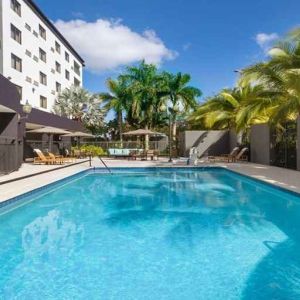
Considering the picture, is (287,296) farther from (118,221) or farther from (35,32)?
(35,32)

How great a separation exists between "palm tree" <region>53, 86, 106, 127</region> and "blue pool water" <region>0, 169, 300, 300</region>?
24214 mm

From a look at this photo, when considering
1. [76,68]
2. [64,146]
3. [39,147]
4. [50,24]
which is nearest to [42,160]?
[39,147]

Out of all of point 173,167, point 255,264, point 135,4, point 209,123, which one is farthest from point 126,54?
point 255,264

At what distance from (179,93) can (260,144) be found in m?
12.2

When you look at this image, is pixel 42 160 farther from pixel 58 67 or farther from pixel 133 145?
pixel 58 67

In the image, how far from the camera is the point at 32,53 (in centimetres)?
2895

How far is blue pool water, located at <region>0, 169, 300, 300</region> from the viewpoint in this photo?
4430mm

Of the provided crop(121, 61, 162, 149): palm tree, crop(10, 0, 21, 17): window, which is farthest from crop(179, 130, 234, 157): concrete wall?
crop(10, 0, 21, 17): window

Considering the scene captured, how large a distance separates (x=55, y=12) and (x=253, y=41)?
17.2 meters

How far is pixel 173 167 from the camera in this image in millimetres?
18328

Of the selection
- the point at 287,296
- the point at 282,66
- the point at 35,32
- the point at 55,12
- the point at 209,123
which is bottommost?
the point at 287,296

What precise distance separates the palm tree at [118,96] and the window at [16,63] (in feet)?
29.0

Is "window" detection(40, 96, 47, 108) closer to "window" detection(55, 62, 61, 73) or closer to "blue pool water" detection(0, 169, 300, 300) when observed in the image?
"window" detection(55, 62, 61, 73)

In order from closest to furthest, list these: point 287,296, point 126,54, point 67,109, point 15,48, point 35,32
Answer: point 287,296 < point 15,48 < point 35,32 < point 67,109 < point 126,54
